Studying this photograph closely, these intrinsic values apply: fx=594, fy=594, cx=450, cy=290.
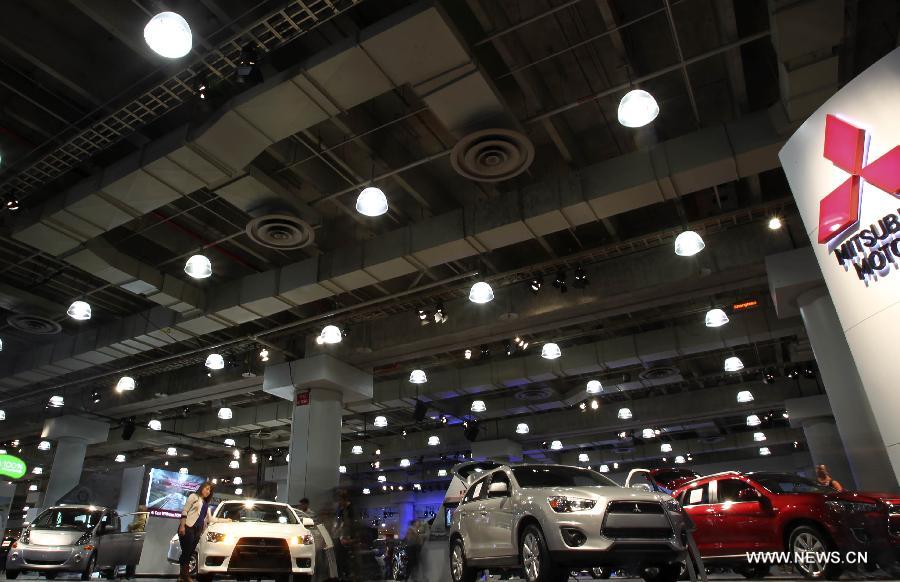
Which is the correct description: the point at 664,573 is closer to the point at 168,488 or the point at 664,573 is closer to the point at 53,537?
the point at 53,537

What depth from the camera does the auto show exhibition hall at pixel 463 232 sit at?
601 cm

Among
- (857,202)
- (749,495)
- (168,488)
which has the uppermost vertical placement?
(168,488)

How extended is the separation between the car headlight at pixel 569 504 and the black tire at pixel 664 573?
946mm

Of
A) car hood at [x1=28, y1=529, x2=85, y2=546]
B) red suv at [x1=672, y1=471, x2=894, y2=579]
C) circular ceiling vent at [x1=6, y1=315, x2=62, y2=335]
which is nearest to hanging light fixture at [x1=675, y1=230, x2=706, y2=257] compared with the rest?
red suv at [x1=672, y1=471, x2=894, y2=579]

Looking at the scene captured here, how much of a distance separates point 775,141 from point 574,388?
41.6 feet

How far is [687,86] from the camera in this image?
7602 millimetres

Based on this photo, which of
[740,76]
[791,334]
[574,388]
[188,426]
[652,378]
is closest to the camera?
[740,76]

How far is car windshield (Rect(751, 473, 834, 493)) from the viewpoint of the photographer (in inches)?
301

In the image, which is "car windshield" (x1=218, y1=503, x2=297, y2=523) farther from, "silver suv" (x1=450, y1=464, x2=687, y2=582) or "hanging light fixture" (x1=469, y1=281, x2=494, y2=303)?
"hanging light fixture" (x1=469, y1=281, x2=494, y2=303)

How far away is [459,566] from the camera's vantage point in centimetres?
763

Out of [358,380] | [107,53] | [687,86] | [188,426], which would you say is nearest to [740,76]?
[687,86]

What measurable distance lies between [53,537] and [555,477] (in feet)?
31.1

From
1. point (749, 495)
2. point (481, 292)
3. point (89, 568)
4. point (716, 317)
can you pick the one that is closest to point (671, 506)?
point (749, 495)

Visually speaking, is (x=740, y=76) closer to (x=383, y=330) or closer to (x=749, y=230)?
(x=749, y=230)
